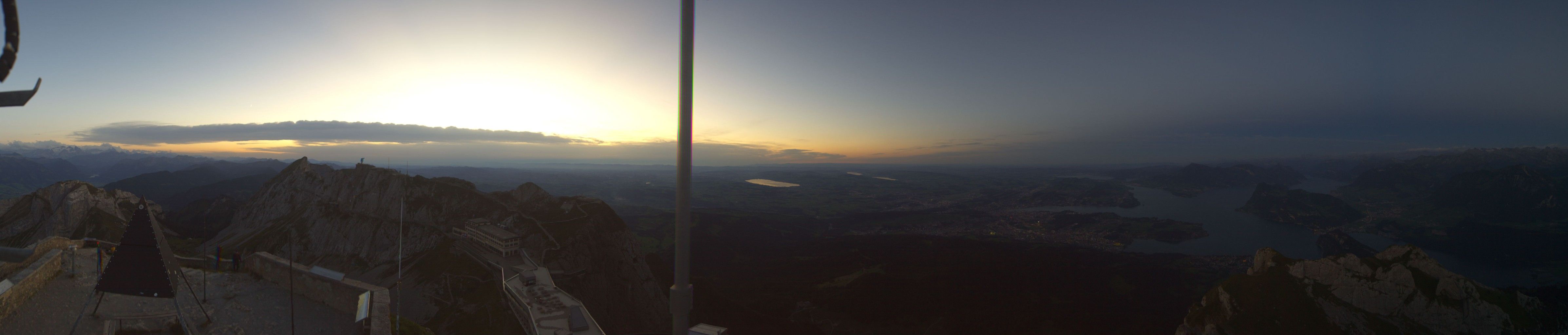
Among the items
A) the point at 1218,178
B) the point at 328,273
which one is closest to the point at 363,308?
the point at 328,273

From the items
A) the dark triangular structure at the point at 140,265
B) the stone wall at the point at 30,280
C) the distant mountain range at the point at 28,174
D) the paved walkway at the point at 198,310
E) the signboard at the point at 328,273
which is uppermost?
the dark triangular structure at the point at 140,265

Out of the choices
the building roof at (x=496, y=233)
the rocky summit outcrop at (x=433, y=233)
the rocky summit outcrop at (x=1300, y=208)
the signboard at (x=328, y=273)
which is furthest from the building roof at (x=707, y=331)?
the rocky summit outcrop at (x=1300, y=208)

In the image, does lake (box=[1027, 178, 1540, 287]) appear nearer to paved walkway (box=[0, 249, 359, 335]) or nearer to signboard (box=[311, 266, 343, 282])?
signboard (box=[311, 266, 343, 282])

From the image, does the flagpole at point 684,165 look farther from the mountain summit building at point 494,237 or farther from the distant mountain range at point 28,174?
the distant mountain range at point 28,174

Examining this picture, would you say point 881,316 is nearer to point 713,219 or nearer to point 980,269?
point 980,269

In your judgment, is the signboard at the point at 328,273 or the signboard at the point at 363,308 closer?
the signboard at the point at 363,308

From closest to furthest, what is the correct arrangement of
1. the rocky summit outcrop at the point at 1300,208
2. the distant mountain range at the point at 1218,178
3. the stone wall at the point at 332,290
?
the stone wall at the point at 332,290 < the rocky summit outcrop at the point at 1300,208 < the distant mountain range at the point at 1218,178

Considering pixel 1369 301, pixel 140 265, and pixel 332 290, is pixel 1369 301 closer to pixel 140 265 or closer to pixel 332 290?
pixel 332 290
